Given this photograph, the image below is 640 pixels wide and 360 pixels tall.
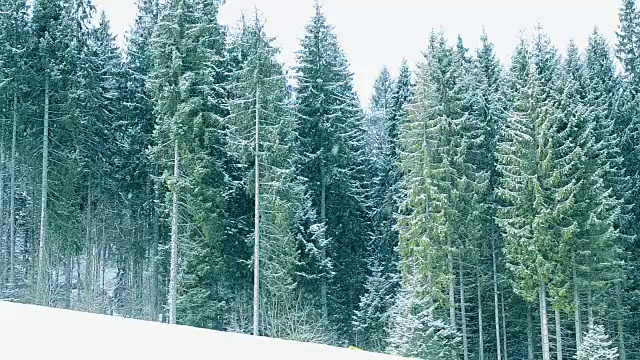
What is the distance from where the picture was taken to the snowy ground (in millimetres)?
2512

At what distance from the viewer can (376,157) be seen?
37.3m

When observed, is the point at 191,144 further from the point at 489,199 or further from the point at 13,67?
the point at 489,199

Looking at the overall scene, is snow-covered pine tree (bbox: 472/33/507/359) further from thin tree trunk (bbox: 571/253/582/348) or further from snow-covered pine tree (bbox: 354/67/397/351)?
snow-covered pine tree (bbox: 354/67/397/351)

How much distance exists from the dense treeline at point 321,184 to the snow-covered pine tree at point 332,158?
0.38 ft

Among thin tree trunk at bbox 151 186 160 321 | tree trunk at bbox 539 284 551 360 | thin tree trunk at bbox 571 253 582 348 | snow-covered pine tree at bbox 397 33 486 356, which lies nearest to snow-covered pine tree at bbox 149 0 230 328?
thin tree trunk at bbox 151 186 160 321

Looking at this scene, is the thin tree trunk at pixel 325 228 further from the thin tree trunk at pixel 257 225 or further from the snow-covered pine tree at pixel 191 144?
the snow-covered pine tree at pixel 191 144

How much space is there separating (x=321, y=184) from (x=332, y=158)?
4.47 feet

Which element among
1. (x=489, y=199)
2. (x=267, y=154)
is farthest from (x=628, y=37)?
(x=267, y=154)

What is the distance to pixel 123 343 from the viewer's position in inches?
105

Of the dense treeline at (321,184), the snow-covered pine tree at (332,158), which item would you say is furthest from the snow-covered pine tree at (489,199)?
the snow-covered pine tree at (332,158)

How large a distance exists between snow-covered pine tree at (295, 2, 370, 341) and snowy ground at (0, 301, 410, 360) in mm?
26931

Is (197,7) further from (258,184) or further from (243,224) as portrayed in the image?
(243,224)

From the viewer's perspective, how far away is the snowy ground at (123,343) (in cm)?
251

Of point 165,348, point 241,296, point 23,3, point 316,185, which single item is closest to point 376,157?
point 316,185
